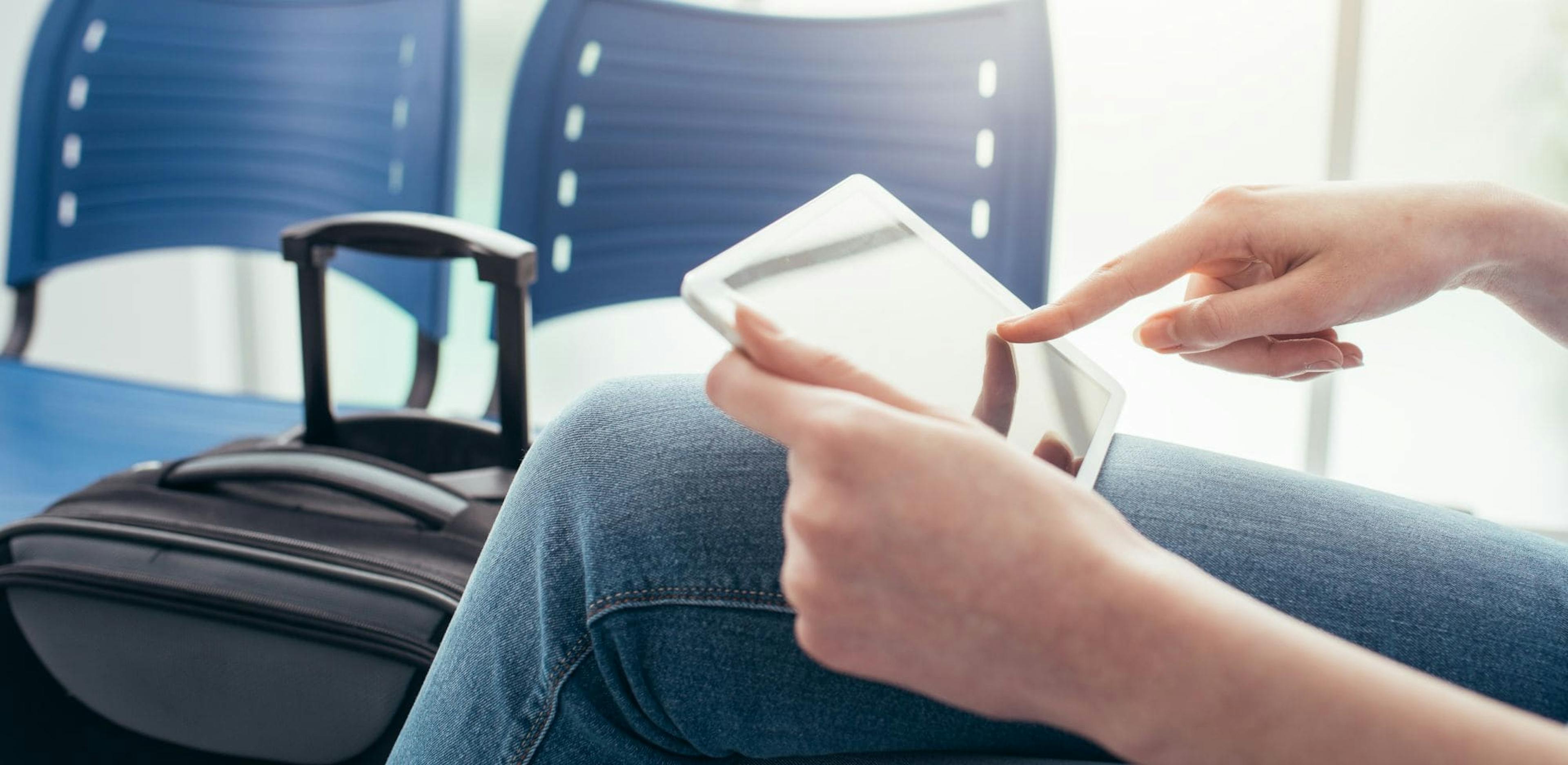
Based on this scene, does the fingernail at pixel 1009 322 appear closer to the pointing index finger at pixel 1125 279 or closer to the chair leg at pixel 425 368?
the pointing index finger at pixel 1125 279

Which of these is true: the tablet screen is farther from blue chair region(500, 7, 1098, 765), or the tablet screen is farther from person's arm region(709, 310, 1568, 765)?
blue chair region(500, 7, 1098, 765)

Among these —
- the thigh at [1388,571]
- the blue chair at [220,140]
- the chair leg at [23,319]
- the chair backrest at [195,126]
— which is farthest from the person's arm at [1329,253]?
the chair leg at [23,319]

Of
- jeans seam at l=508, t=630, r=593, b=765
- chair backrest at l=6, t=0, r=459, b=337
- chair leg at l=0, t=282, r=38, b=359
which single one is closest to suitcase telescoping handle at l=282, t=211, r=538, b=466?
chair backrest at l=6, t=0, r=459, b=337

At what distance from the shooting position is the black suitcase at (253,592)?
2.20ft

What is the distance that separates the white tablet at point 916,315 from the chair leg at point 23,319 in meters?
1.46

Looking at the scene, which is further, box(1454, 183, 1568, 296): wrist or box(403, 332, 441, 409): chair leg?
box(403, 332, 441, 409): chair leg

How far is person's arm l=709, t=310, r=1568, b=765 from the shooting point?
26cm

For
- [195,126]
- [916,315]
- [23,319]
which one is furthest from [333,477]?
[23,319]

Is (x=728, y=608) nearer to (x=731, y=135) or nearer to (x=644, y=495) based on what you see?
(x=644, y=495)

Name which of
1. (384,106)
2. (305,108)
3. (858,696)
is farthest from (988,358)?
(305,108)

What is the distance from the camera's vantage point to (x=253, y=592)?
0.68m

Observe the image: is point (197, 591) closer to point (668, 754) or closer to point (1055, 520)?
point (668, 754)

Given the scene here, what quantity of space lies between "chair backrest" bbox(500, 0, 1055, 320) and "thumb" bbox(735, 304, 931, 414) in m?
0.76

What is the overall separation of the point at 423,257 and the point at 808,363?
68cm
